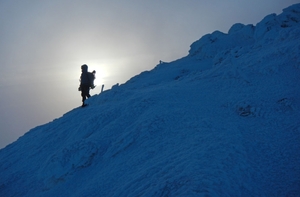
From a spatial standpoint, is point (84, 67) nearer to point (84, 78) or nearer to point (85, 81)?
point (84, 78)

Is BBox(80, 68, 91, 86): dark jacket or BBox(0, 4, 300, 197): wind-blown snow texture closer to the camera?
BBox(0, 4, 300, 197): wind-blown snow texture

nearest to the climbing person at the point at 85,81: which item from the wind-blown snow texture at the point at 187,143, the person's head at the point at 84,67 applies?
the person's head at the point at 84,67

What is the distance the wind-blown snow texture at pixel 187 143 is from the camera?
673cm

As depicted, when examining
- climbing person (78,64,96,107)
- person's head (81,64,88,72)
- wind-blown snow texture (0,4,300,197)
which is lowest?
wind-blown snow texture (0,4,300,197)

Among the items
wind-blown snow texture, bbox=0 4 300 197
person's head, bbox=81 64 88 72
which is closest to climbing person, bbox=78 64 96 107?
person's head, bbox=81 64 88 72

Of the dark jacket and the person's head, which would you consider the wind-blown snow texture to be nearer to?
the dark jacket

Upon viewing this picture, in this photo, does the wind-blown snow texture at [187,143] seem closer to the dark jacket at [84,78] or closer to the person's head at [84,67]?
the dark jacket at [84,78]

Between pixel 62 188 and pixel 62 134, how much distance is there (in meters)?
4.73

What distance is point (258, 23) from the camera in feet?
86.4

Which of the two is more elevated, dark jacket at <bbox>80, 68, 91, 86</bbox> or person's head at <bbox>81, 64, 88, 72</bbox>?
person's head at <bbox>81, 64, 88, 72</bbox>

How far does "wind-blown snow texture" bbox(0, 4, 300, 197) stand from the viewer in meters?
6.73

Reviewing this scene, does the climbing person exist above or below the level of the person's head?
below

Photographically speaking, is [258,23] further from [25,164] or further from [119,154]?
[25,164]

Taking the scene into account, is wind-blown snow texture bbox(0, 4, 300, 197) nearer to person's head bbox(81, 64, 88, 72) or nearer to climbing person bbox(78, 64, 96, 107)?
climbing person bbox(78, 64, 96, 107)
